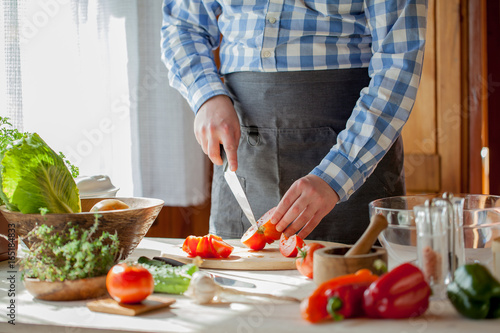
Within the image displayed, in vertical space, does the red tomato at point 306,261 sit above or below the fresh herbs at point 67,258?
below

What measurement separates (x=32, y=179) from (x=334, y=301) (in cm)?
65

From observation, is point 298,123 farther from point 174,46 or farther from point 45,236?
point 45,236

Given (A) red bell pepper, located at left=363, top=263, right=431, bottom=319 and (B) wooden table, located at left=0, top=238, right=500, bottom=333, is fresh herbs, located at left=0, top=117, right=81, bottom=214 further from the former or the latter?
(A) red bell pepper, located at left=363, top=263, right=431, bottom=319

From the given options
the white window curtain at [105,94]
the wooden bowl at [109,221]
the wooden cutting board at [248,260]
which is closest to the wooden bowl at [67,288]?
the wooden bowl at [109,221]

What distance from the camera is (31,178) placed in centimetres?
117

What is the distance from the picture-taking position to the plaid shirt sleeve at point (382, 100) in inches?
53.7

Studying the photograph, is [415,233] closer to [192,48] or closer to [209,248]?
[209,248]

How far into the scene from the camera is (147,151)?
268 cm

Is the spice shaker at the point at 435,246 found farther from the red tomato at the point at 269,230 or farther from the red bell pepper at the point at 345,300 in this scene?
the red tomato at the point at 269,230

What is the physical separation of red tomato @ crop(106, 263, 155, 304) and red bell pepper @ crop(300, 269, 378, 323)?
0.83 ft

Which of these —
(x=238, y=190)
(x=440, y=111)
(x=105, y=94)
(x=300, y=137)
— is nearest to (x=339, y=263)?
(x=238, y=190)

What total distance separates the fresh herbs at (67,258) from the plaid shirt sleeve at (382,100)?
0.54m

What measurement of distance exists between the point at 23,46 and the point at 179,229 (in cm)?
117

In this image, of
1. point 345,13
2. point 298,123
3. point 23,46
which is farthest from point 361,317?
point 23,46
